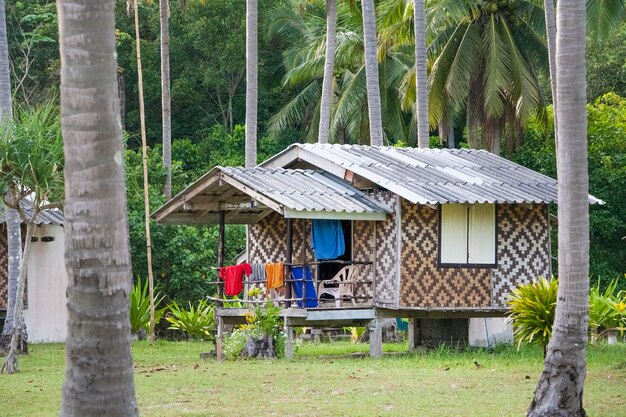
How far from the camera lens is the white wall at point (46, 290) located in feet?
84.1

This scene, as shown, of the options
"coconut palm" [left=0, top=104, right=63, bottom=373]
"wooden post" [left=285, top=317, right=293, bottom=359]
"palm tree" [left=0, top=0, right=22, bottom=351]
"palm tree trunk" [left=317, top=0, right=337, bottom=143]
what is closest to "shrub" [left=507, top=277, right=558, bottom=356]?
"wooden post" [left=285, top=317, right=293, bottom=359]

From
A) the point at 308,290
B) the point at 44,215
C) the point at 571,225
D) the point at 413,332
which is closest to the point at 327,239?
the point at 308,290

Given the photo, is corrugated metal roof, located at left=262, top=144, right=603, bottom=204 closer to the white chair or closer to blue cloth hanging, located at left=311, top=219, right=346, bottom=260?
blue cloth hanging, located at left=311, top=219, right=346, bottom=260

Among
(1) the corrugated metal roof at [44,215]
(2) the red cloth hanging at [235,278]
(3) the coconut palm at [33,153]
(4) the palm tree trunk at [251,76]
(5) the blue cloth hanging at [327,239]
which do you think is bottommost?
(2) the red cloth hanging at [235,278]

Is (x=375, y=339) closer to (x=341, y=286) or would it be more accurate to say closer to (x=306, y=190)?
(x=341, y=286)

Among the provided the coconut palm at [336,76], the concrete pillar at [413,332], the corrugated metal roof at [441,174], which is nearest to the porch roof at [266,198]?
the corrugated metal roof at [441,174]

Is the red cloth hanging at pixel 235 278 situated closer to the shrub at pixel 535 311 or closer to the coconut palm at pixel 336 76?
the shrub at pixel 535 311

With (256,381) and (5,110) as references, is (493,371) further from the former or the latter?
(5,110)

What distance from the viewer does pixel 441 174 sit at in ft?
70.1

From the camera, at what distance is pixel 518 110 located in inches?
1203

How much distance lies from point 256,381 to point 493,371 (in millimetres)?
3678

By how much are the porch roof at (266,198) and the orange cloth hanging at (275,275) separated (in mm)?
1001

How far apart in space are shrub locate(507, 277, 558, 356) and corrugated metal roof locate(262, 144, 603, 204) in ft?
9.29

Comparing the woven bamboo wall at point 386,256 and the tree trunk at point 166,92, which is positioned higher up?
the tree trunk at point 166,92
